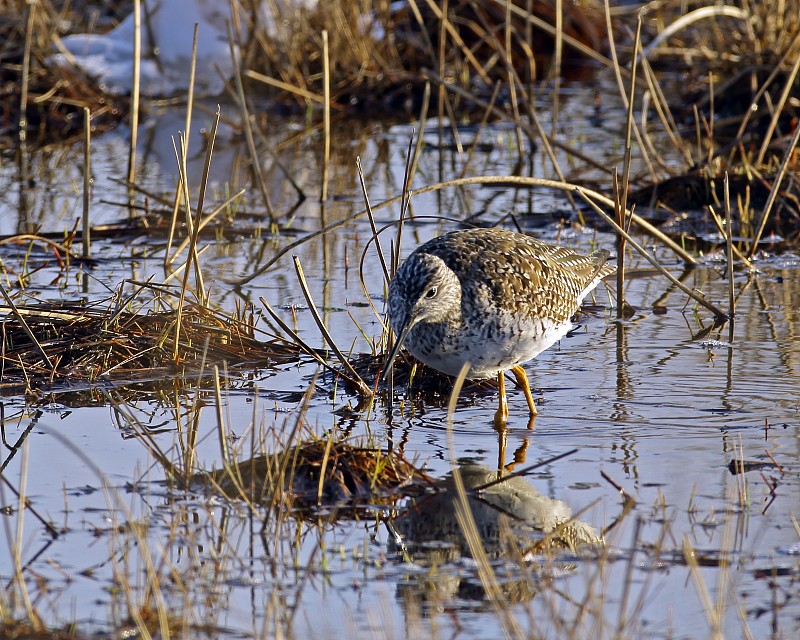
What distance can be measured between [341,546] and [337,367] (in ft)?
7.14

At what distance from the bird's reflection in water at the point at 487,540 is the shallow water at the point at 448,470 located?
2cm

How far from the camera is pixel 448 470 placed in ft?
17.1

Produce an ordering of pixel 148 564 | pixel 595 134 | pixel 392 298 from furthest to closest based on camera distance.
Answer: pixel 595 134 → pixel 392 298 → pixel 148 564

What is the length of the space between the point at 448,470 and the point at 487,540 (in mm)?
745

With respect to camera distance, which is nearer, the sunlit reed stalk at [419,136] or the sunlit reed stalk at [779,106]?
the sunlit reed stalk at [419,136]

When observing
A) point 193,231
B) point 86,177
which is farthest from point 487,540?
point 86,177

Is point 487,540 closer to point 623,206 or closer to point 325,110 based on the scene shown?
point 623,206

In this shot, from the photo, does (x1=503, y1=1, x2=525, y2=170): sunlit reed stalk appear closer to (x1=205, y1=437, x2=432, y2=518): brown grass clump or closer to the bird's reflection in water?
(x1=205, y1=437, x2=432, y2=518): brown grass clump

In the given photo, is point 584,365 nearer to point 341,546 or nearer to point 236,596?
point 341,546

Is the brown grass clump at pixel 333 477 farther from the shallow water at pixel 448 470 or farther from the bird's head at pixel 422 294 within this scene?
the bird's head at pixel 422 294

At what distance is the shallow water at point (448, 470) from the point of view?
3.90 metres

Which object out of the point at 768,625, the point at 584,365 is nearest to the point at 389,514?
the point at 768,625

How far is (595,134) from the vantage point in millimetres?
12875

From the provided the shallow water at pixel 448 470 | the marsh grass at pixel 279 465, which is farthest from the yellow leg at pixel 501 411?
the marsh grass at pixel 279 465
